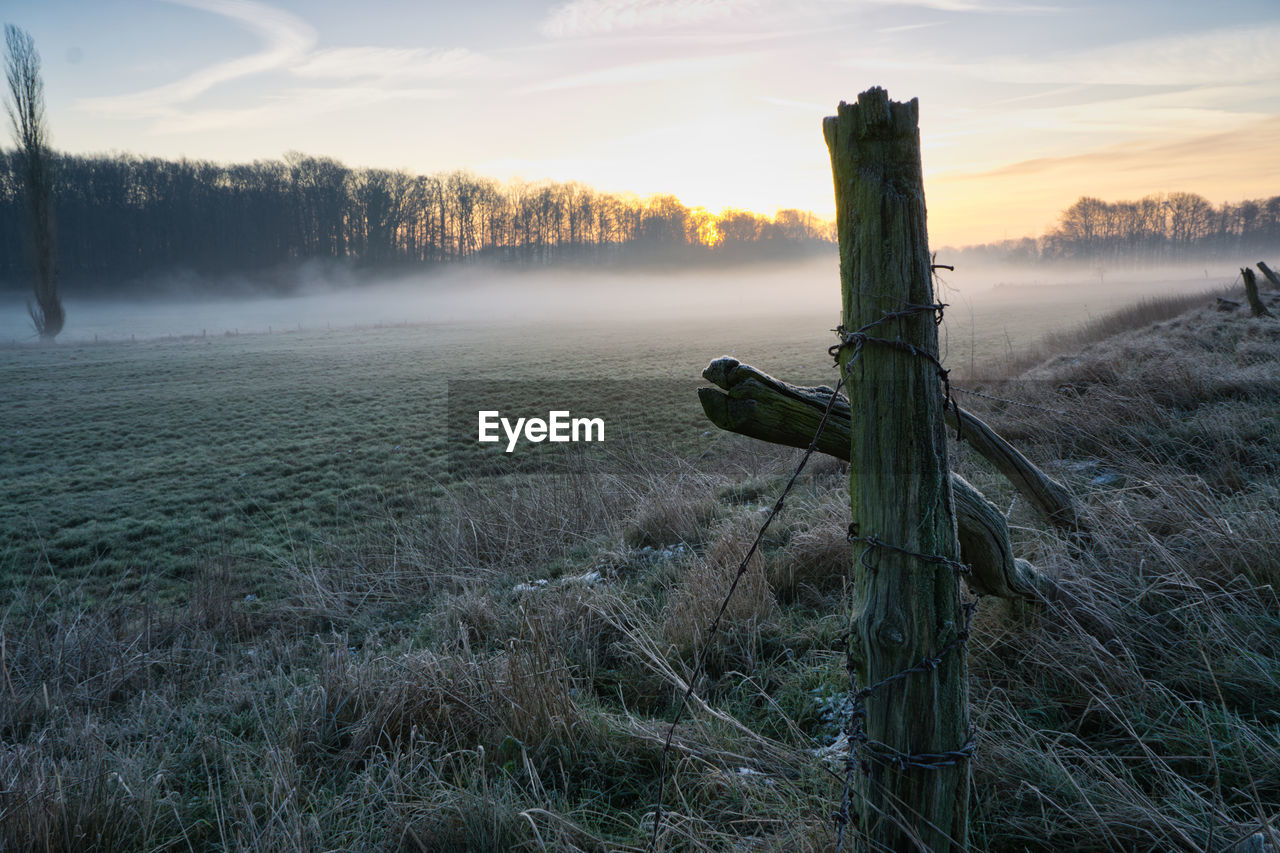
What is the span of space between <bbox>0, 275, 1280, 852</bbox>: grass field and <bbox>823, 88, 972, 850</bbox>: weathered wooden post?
42cm

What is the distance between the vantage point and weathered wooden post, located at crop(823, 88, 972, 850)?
6.05 ft

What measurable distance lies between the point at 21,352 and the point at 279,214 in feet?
168

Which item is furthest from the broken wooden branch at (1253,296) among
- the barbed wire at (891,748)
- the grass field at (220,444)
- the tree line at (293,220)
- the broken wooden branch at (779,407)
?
the tree line at (293,220)

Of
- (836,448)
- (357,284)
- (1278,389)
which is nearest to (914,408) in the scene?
(836,448)

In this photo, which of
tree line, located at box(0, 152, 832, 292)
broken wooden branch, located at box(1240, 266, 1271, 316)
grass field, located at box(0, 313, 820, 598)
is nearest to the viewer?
grass field, located at box(0, 313, 820, 598)

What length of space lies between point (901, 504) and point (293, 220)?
93585 millimetres

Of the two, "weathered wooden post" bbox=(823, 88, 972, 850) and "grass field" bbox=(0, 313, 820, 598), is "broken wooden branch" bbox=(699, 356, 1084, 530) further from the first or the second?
"grass field" bbox=(0, 313, 820, 598)

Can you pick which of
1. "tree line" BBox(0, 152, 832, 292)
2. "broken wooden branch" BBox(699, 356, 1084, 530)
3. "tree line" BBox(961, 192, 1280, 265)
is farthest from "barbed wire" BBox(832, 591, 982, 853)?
"tree line" BBox(961, 192, 1280, 265)

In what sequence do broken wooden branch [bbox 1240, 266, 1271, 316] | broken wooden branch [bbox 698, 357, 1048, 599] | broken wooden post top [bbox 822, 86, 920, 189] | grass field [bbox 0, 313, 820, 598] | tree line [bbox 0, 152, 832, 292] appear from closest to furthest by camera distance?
broken wooden post top [bbox 822, 86, 920, 189], broken wooden branch [bbox 698, 357, 1048, 599], grass field [bbox 0, 313, 820, 598], broken wooden branch [bbox 1240, 266, 1271, 316], tree line [bbox 0, 152, 832, 292]

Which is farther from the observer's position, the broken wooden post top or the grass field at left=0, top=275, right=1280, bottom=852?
the grass field at left=0, top=275, right=1280, bottom=852

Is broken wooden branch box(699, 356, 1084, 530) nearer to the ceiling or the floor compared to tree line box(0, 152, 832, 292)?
nearer to the floor

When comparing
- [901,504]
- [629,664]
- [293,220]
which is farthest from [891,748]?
[293,220]

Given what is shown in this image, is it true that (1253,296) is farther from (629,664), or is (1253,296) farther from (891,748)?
(891,748)

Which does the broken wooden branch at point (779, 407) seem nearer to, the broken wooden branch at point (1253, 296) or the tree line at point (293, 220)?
the broken wooden branch at point (1253, 296)
